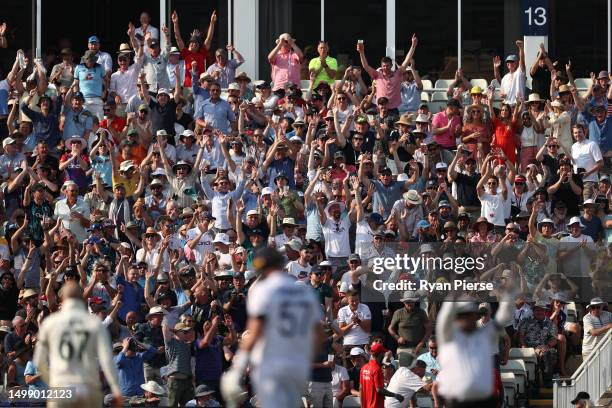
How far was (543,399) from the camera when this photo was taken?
23781mm

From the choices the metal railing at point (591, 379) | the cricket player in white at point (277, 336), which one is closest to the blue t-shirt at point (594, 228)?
the metal railing at point (591, 379)

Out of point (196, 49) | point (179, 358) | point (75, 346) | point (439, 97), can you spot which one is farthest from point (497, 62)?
point (75, 346)

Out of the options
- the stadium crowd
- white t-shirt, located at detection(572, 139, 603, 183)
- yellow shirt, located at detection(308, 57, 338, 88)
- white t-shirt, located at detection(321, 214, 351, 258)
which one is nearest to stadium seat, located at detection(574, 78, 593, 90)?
the stadium crowd

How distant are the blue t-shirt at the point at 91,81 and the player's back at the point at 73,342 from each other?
13.1 meters

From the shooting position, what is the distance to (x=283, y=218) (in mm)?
25562

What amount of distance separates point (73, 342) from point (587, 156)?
42.3 feet

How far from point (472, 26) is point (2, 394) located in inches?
504

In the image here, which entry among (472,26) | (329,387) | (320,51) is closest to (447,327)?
(329,387)

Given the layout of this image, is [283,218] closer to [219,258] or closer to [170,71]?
[219,258]

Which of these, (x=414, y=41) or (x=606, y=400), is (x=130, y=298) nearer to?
(x=606, y=400)

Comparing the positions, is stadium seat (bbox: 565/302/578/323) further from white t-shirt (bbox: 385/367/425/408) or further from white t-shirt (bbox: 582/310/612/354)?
white t-shirt (bbox: 385/367/425/408)

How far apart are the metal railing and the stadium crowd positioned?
48cm

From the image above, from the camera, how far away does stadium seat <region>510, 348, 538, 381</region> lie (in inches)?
939

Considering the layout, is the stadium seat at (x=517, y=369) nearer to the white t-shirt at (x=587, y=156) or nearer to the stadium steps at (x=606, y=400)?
the stadium steps at (x=606, y=400)
